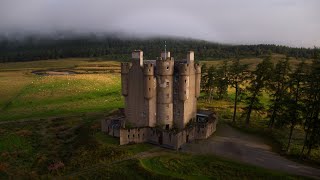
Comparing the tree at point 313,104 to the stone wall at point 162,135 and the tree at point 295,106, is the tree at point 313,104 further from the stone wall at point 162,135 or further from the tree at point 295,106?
the stone wall at point 162,135

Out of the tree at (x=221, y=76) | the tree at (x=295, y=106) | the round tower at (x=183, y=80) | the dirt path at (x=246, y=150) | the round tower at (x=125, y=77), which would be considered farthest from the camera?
the tree at (x=221, y=76)

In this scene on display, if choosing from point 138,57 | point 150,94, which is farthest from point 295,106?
point 138,57

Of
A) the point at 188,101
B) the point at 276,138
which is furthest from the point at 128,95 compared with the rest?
the point at 276,138

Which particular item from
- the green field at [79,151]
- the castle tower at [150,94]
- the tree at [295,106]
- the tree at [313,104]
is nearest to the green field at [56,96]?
the green field at [79,151]

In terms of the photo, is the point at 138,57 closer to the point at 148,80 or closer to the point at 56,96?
the point at 148,80

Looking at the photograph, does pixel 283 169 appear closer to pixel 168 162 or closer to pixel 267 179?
pixel 267 179

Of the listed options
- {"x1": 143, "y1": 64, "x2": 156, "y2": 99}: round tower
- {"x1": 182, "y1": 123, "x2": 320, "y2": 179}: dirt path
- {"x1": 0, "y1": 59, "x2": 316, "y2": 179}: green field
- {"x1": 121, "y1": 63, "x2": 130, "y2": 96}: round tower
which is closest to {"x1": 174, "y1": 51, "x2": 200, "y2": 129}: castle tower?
{"x1": 143, "y1": 64, "x2": 156, "y2": 99}: round tower

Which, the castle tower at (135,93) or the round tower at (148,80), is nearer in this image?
the round tower at (148,80)
